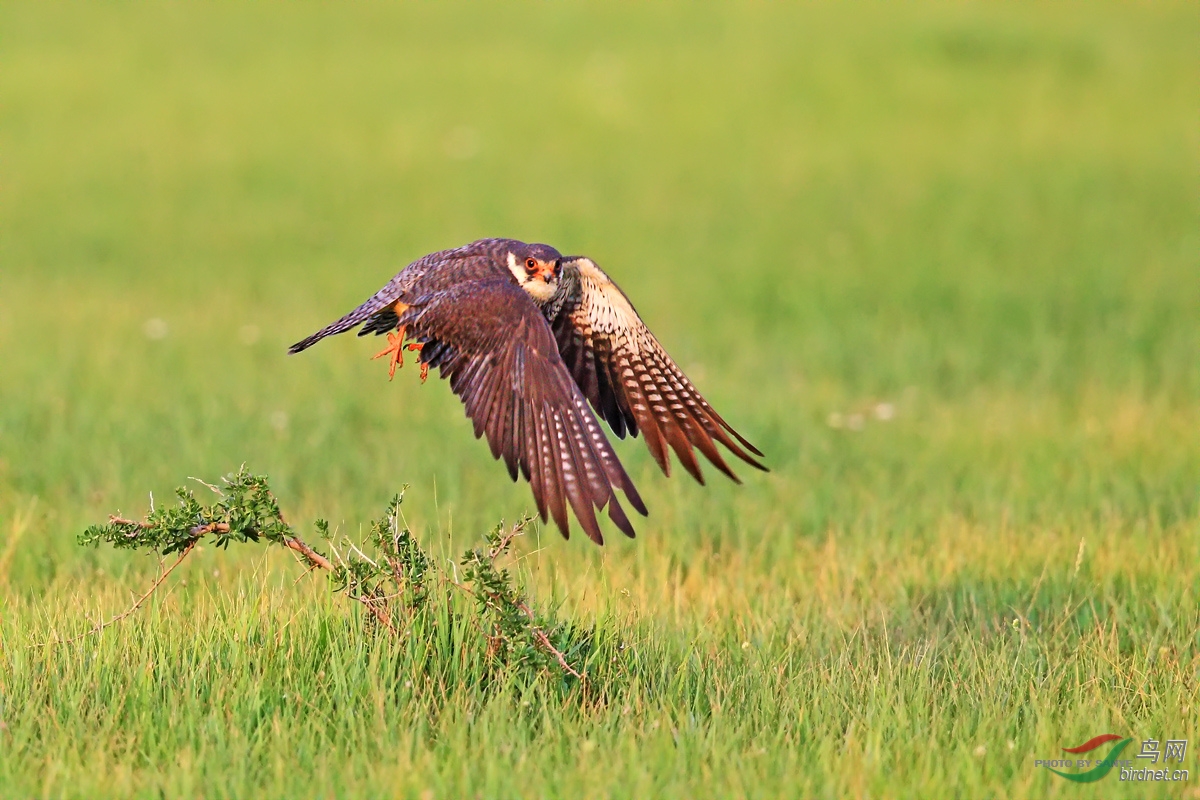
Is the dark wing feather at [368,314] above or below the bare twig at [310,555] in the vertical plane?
above

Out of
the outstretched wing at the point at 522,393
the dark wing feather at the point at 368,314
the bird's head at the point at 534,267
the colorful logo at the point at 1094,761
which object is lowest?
the colorful logo at the point at 1094,761

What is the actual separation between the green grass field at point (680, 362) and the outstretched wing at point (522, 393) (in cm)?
61

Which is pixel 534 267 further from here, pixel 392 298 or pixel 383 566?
pixel 383 566

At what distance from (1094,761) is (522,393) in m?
2.03

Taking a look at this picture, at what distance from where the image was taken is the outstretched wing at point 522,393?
4.45 m

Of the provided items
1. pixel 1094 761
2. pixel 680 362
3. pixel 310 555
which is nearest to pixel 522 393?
pixel 310 555

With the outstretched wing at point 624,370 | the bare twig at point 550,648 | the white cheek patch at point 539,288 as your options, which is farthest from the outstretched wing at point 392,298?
the bare twig at point 550,648

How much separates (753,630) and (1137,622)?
4.93 ft

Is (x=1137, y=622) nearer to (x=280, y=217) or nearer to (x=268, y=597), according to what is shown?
(x=268, y=597)

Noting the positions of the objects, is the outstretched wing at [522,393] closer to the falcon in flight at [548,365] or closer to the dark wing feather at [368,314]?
the falcon in flight at [548,365]

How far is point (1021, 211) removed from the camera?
15.4 metres

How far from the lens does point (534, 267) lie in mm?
5324

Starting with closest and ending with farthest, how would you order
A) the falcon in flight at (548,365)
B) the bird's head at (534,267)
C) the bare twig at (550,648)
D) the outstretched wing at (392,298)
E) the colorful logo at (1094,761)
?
the colorful logo at (1094,761) < the falcon in flight at (548,365) < the bare twig at (550,648) < the bird's head at (534,267) < the outstretched wing at (392,298)

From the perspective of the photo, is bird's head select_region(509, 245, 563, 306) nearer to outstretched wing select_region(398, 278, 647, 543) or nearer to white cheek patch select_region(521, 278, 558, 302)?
white cheek patch select_region(521, 278, 558, 302)
